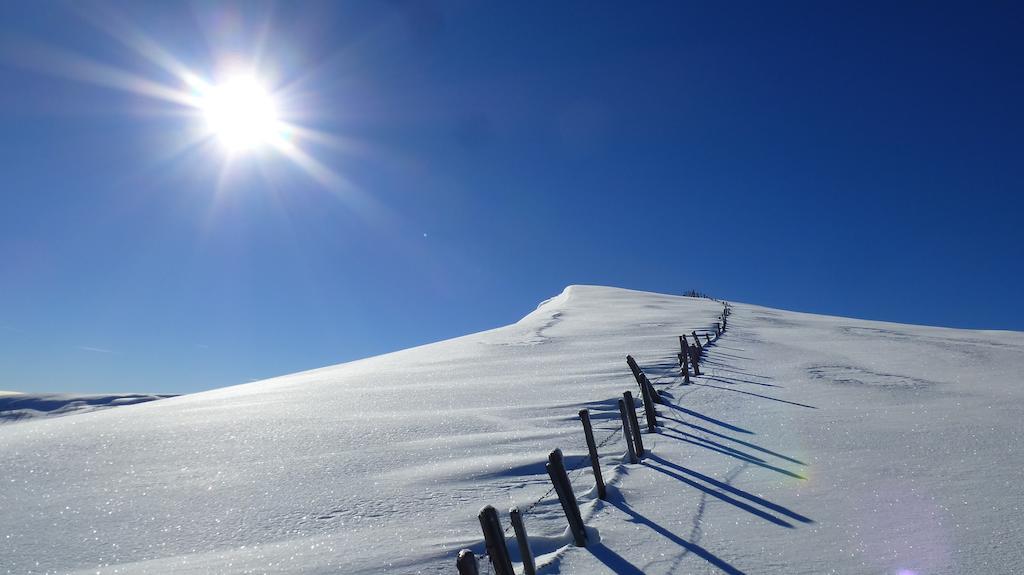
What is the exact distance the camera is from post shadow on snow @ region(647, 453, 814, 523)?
150 inches

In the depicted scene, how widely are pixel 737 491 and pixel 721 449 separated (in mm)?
1289

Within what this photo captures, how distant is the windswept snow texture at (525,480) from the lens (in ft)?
11.0

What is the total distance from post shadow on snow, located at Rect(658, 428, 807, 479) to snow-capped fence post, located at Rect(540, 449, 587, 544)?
2191 millimetres

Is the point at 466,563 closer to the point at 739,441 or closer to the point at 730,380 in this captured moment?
the point at 739,441

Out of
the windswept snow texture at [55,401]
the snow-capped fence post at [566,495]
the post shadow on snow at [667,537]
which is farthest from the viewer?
the windswept snow texture at [55,401]

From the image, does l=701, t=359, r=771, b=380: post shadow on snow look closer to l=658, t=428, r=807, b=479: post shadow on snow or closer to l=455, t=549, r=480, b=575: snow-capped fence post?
l=658, t=428, r=807, b=479: post shadow on snow

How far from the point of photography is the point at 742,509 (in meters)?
3.97

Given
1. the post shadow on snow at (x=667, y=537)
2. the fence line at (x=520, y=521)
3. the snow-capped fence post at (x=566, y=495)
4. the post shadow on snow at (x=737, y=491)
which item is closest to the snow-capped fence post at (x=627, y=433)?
the fence line at (x=520, y=521)

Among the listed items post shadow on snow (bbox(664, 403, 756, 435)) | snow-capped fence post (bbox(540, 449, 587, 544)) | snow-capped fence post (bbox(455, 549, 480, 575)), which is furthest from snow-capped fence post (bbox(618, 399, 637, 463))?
snow-capped fence post (bbox(455, 549, 480, 575))

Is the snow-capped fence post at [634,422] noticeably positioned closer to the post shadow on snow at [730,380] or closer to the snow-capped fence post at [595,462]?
the snow-capped fence post at [595,462]

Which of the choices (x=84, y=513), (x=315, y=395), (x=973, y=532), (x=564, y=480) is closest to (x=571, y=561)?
(x=564, y=480)

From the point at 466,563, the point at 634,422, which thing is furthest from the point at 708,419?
the point at 466,563

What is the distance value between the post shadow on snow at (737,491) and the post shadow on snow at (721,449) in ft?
2.00

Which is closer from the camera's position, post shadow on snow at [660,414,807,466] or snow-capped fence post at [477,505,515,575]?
snow-capped fence post at [477,505,515,575]
